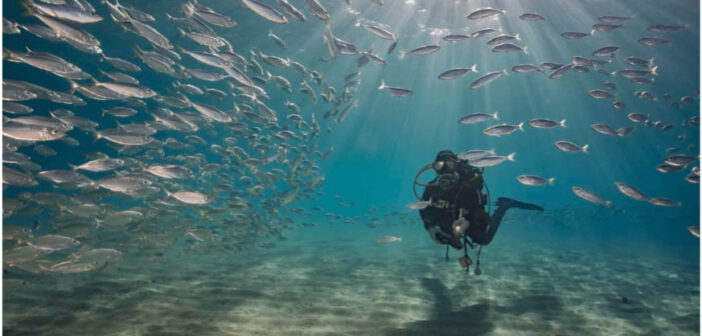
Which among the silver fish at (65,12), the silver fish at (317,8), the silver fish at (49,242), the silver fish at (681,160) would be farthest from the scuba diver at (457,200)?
the silver fish at (49,242)

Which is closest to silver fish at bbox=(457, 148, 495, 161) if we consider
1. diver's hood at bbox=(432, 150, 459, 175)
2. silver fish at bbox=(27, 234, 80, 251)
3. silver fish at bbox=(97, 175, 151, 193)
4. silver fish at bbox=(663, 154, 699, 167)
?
diver's hood at bbox=(432, 150, 459, 175)

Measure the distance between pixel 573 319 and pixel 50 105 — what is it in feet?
98.2

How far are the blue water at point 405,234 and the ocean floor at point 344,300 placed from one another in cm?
5

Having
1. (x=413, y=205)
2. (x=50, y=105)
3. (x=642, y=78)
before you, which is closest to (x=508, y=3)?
(x=642, y=78)

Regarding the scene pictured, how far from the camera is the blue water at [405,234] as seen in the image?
6051 millimetres

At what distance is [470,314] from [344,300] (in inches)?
99.5

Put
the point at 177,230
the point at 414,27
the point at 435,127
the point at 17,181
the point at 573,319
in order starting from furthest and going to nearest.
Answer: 1. the point at 435,127
2. the point at 414,27
3. the point at 177,230
4. the point at 573,319
5. the point at 17,181

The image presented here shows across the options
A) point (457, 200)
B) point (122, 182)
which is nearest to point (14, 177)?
point (122, 182)

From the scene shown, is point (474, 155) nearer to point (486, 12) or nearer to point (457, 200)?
point (457, 200)

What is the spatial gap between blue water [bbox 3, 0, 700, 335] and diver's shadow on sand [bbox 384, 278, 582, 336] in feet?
0.16

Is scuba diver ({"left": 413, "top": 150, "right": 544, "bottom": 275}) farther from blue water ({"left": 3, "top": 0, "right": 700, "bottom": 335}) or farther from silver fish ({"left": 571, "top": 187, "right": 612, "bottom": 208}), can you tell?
silver fish ({"left": 571, "top": 187, "right": 612, "bottom": 208})

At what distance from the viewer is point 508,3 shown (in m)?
20.7

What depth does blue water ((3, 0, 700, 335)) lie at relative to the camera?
6.05 m

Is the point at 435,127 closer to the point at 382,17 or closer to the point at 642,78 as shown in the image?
the point at 382,17
